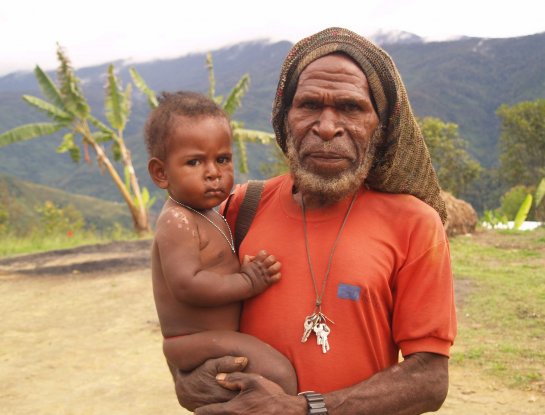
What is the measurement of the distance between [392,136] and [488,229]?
14899mm

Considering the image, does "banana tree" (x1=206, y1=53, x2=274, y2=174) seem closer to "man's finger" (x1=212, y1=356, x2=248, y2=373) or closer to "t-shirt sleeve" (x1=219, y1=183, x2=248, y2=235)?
"t-shirt sleeve" (x1=219, y1=183, x2=248, y2=235)

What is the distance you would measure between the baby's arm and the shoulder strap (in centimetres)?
20

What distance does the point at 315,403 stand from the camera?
183 cm

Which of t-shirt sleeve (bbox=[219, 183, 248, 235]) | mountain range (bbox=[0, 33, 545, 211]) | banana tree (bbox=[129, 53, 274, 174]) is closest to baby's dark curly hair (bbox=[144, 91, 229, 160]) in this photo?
t-shirt sleeve (bbox=[219, 183, 248, 235])

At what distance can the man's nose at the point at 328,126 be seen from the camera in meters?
2.05

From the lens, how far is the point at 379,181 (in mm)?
2133

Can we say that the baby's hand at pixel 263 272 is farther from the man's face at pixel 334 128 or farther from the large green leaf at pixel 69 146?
the large green leaf at pixel 69 146

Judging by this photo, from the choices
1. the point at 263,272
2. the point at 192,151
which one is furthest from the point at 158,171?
the point at 263,272

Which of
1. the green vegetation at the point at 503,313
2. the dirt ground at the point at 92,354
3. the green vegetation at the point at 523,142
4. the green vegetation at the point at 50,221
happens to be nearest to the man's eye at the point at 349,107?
the dirt ground at the point at 92,354

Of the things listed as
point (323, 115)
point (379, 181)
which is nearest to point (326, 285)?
point (379, 181)

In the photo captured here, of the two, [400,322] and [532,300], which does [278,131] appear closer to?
[400,322]

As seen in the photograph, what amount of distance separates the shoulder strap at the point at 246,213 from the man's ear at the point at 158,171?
30 centimetres

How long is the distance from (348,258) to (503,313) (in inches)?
225

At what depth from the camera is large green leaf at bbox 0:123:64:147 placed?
15.3m
